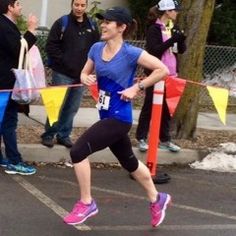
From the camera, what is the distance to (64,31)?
7309mm

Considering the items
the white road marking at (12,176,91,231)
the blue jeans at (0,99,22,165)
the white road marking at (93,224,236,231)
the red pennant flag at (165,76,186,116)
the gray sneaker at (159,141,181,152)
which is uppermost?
the red pennant flag at (165,76,186,116)

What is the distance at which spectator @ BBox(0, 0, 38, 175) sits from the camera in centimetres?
645

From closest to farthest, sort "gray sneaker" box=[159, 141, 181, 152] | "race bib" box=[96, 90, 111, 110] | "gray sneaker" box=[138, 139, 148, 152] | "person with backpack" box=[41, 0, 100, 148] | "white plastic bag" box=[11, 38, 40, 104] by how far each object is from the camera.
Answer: "race bib" box=[96, 90, 111, 110]
"white plastic bag" box=[11, 38, 40, 104]
"person with backpack" box=[41, 0, 100, 148]
"gray sneaker" box=[138, 139, 148, 152]
"gray sneaker" box=[159, 141, 181, 152]

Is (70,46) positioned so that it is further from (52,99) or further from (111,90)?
(111,90)

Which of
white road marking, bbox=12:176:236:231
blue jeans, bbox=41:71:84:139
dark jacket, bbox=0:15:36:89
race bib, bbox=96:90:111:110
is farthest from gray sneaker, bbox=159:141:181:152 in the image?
race bib, bbox=96:90:111:110

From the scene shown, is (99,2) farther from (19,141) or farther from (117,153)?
(117,153)

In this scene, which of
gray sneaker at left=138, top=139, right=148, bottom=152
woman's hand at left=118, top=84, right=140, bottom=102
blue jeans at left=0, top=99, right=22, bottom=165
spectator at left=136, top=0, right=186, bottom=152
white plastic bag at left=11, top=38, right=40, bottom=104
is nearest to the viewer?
woman's hand at left=118, top=84, right=140, bottom=102

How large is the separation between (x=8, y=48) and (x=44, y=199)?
5.25 feet

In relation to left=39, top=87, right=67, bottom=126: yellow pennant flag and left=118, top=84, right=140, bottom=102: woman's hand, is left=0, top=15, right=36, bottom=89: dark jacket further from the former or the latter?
left=118, top=84, right=140, bottom=102: woman's hand

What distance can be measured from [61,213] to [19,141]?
2.47 metres

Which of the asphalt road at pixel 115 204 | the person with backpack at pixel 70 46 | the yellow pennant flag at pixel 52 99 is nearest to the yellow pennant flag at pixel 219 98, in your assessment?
the asphalt road at pixel 115 204

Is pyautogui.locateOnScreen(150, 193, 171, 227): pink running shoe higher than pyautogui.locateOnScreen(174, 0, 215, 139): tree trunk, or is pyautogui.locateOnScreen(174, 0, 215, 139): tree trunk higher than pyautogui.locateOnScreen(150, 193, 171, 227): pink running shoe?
pyautogui.locateOnScreen(174, 0, 215, 139): tree trunk

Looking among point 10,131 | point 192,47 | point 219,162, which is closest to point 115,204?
point 10,131

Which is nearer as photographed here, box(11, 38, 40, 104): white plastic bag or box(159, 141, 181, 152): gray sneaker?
box(11, 38, 40, 104): white plastic bag
